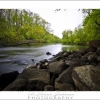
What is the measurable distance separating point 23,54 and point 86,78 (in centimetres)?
85

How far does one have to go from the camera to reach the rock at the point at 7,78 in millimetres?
1725

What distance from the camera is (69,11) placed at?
68.6 inches

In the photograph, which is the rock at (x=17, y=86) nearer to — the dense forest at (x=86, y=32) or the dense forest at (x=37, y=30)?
the dense forest at (x=37, y=30)

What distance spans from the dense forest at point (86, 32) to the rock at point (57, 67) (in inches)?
11.7

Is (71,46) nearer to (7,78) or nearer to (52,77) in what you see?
(52,77)

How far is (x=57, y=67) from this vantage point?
1.89 m

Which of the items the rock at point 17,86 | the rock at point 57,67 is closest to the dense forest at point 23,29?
the rock at point 57,67

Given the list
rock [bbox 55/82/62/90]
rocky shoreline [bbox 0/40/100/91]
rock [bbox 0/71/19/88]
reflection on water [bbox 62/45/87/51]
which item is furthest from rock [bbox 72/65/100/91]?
rock [bbox 0/71/19/88]

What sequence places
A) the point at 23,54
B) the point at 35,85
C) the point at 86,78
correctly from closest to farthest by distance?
the point at 86,78 → the point at 35,85 → the point at 23,54

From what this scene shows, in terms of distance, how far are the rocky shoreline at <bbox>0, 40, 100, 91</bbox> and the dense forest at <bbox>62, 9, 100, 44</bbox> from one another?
135mm

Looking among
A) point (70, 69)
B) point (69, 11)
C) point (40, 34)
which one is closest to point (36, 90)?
point (70, 69)

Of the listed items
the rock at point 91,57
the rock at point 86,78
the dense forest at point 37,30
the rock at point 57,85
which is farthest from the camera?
the rock at point 91,57

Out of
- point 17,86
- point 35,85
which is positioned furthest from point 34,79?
point 17,86

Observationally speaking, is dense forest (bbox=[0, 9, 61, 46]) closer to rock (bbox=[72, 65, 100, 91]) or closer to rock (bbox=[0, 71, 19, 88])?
rock (bbox=[0, 71, 19, 88])
